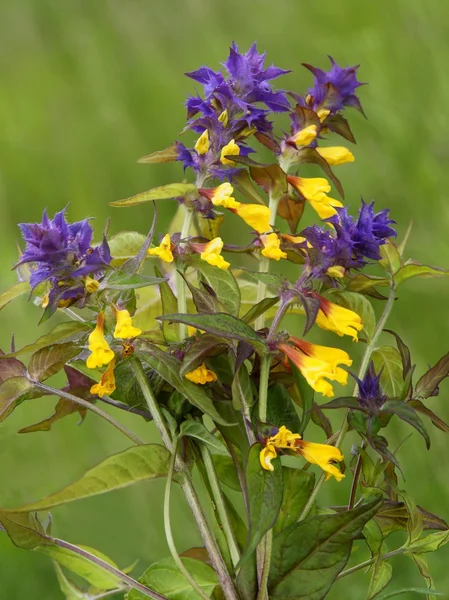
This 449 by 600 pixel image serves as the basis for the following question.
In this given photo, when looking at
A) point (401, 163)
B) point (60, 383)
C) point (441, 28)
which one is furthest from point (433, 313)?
point (60, 383)

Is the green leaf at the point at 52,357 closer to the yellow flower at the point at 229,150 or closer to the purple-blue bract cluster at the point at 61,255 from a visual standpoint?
the purple-blue bract cluster at the point at 61,255

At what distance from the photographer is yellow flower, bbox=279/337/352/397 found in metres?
0.40

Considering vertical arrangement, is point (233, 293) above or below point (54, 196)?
below

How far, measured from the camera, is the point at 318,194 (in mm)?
453

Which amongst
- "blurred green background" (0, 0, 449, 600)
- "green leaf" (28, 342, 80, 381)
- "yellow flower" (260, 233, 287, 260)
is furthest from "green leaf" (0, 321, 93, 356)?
"blurred green background" (0, 0, 449, 600)

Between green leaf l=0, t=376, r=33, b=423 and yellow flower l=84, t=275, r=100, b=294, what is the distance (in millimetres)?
85

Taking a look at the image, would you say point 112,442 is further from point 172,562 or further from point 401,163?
point 401,163

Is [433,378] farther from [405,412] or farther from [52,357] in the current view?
[52,357]

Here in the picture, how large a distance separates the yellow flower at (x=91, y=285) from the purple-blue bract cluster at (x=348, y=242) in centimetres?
13

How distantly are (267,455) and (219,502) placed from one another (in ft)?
0.26

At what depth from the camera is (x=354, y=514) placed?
428mm

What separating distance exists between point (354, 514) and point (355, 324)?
0.37ft

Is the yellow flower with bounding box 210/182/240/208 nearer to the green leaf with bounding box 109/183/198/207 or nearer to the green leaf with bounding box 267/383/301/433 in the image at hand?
the green leaf with bounding box 109/183/198/207

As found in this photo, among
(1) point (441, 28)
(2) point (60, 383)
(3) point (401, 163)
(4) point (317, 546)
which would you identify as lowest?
(4) point (317, 546)
